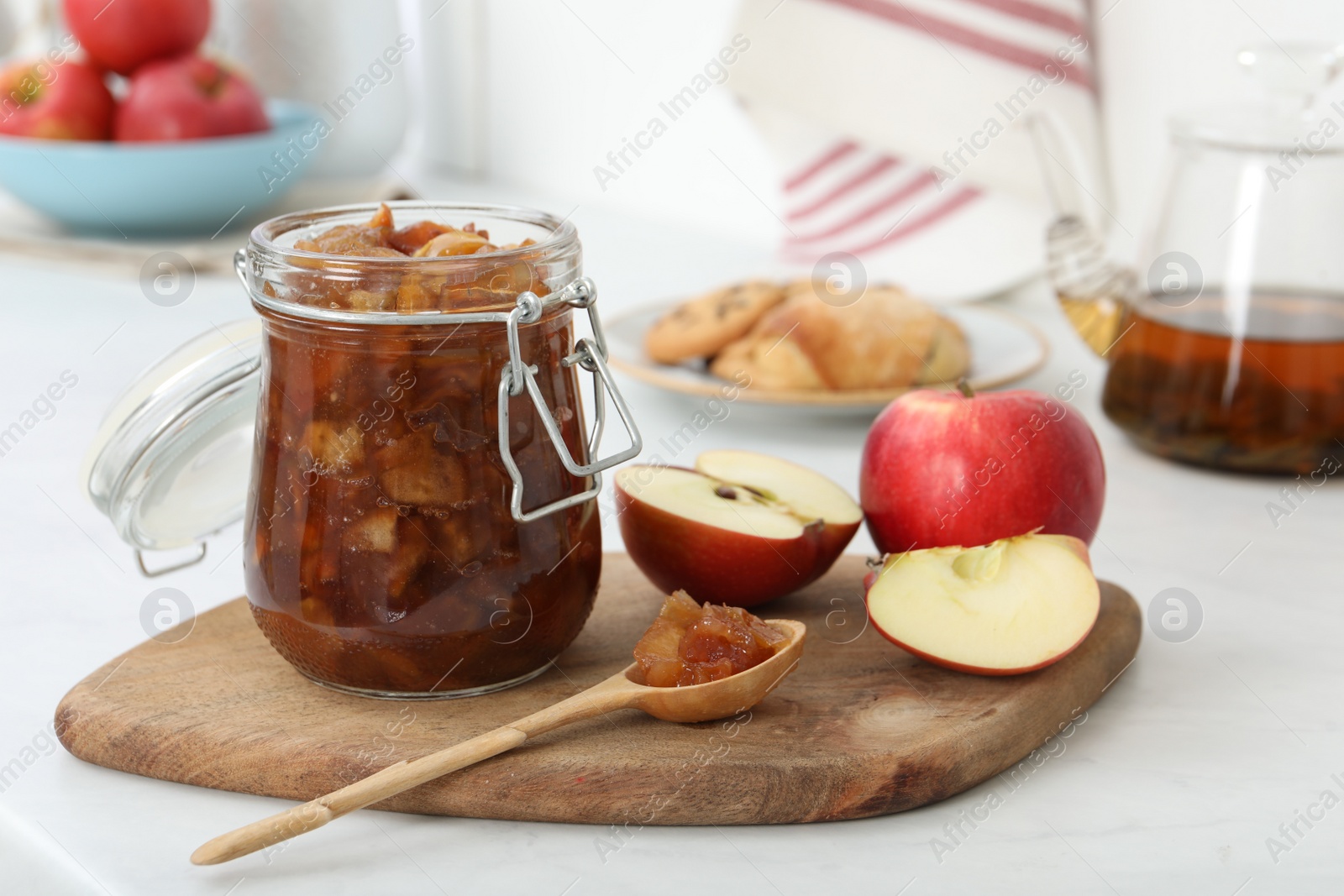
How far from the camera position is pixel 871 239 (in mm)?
1859

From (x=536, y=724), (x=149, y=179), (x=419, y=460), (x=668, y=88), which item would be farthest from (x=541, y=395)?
(x=668, y=88)

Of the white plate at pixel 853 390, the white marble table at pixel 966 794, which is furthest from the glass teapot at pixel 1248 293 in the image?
the white plate at pixel 853 390

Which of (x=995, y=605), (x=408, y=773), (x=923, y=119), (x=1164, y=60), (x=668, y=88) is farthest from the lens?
(x=668, y=88)

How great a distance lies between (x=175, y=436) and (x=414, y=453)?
0.66 feet

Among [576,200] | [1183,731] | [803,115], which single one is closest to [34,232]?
[576,200]

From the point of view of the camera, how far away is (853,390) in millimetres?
1336

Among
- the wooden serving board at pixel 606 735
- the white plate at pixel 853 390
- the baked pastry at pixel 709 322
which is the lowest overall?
the white plate at pixel 853 390

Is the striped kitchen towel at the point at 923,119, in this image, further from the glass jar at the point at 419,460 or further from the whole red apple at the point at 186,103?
the glass jar at the point at 419,460

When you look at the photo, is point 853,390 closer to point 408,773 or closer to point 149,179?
→ point 408,773

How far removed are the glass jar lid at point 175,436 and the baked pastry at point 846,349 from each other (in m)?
0.60

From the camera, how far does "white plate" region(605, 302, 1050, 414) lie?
1.29 m

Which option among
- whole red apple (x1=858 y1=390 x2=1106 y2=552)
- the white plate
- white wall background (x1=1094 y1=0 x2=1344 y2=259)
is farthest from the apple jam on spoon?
white wall background (x1=1094 y1=0 x2=1344 y2=259)

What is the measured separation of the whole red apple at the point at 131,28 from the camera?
1.89m

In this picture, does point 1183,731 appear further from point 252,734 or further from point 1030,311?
point 1030,311
